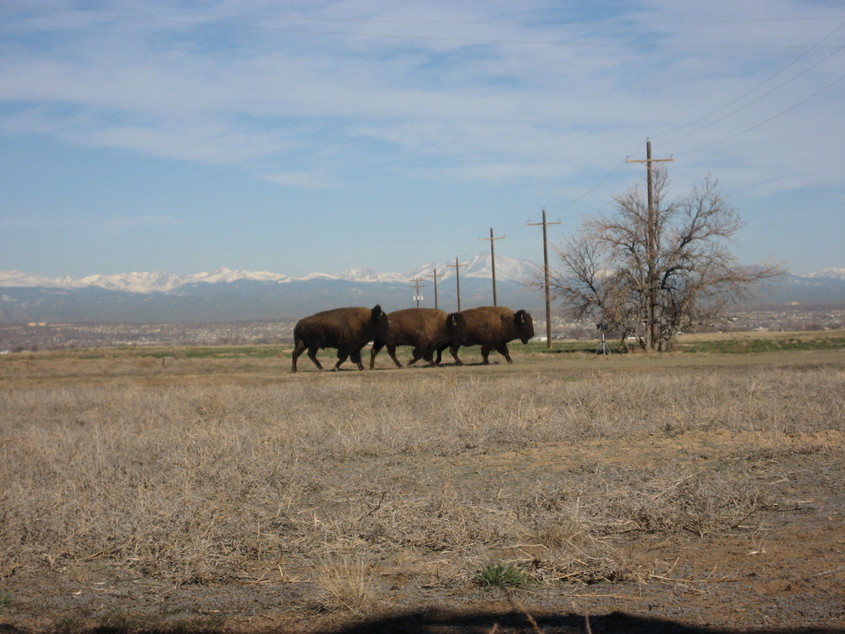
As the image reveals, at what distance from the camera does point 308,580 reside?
21.1ft

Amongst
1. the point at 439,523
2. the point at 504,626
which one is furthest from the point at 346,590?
the point at 439,523

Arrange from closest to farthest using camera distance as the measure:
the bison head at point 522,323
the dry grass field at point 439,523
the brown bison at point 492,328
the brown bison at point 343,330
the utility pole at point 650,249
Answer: the dry grass field at point 439,523, the brown bison at point 343,330, the brown bison at point 492,328, the bison head at point 522,323, the utility pole at point 650,249

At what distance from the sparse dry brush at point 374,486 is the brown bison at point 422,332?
15754mm

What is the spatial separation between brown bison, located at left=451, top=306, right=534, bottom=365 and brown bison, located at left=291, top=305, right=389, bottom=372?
3.75 meters

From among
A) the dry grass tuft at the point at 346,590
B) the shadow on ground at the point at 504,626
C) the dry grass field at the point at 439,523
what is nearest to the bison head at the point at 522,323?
the dry grass field at the point at 439,523

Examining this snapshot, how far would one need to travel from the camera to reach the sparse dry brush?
22.8ft

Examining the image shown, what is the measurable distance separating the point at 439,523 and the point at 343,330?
80.5ft

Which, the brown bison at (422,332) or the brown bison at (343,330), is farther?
the brown bison at (422,332)

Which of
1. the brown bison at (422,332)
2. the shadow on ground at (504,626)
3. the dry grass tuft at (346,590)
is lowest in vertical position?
the shadow on ground at (504,626)

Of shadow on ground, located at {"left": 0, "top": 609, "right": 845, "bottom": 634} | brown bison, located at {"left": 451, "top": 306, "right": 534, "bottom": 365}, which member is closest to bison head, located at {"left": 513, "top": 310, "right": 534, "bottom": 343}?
brown bison, located at {"left": 451, "top": 306, "right": 534, "bottom": 365}

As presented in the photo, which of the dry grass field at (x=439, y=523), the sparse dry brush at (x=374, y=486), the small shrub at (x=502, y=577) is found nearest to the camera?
the dry grass field at (x=439, y=523)

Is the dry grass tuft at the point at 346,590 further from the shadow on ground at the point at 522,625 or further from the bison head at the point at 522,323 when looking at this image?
the bison head at the point at 522,323

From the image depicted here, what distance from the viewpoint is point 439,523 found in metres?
7.48

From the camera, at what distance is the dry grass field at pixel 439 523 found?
563 centimetres
